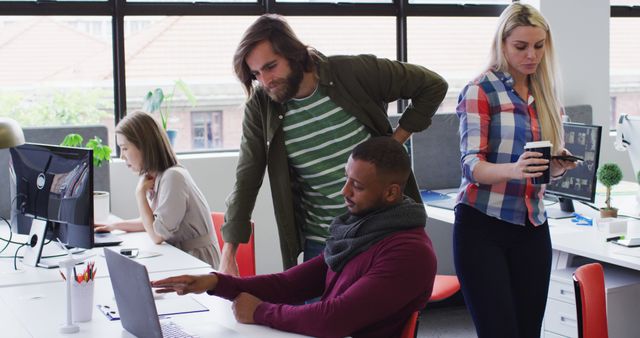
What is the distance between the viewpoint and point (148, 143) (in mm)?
3438

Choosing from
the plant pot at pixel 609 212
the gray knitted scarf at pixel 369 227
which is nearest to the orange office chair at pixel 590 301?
the gray knitted scarf at pixel 369 227

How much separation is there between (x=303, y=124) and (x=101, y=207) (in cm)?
173

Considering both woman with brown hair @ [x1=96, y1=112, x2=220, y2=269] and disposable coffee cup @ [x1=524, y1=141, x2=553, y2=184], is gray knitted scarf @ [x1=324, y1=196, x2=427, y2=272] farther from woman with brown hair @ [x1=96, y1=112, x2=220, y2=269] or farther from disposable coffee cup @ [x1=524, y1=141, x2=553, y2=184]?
woman with brown hair @ [x1=96, y1=112, x2=220, y2=269]

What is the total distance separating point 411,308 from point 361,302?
135 millimetres

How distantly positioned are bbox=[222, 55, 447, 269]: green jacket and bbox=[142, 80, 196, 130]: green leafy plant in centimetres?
191

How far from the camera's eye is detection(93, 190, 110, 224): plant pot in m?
3.91

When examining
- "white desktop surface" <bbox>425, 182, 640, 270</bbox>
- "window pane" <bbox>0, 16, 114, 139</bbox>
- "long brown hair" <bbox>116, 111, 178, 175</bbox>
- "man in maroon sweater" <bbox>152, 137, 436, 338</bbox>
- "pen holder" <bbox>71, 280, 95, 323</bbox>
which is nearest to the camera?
"man in maroon sweater" <bbox>152, 137, 436, 338</bbox>

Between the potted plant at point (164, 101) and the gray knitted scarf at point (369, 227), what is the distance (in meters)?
2.43

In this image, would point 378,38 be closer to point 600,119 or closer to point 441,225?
point 441,225

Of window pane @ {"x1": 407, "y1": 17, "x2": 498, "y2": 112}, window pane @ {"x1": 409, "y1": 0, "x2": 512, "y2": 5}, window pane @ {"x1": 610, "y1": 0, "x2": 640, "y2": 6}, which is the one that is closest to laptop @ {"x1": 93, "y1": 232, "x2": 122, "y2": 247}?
window pane @ {"x1": 407, "y1": 17, "x2": 498, "y2": 112}

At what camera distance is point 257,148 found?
2576mm

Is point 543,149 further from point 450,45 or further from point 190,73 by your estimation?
point 450,45

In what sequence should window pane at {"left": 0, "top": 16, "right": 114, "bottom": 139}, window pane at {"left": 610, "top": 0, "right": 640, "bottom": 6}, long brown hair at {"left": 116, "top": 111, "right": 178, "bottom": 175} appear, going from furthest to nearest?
window pane at {"left": 610, "top": 0, "right": 640, "bottom": 6}
window pane at {"left": 0, "top": 16, "right": 114, "bottom": 139}
long brown hair at {"left": 116, "top": 111, "right": 178, "bottom": 175}

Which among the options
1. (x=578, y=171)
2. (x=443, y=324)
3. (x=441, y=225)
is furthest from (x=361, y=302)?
(x=441, y=225)
